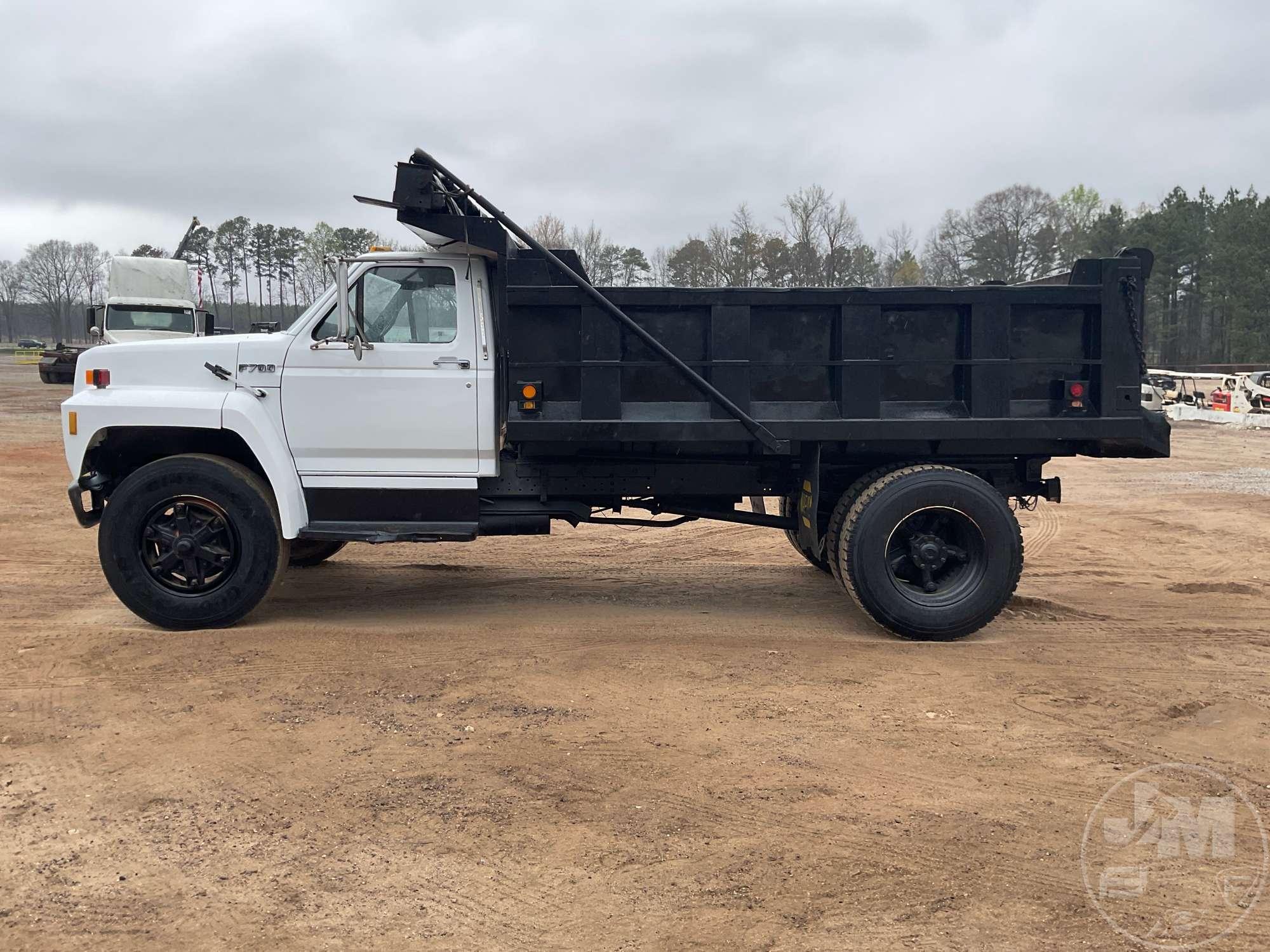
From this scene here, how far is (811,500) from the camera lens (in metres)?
6.77

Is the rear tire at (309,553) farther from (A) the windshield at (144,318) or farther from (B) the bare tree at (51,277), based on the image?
(B) the bare tree at (51,277)

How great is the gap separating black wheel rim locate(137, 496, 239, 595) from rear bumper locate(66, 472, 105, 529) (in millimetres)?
427

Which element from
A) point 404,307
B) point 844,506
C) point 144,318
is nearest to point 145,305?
point 144,318

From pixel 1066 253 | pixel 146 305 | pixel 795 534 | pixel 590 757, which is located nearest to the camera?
pixel 590 757

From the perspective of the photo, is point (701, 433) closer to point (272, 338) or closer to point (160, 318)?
point (272, 338)

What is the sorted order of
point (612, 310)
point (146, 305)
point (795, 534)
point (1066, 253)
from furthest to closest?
point (1066, 253) < point (146, 305) < point (795, 534) < point (612, 310)

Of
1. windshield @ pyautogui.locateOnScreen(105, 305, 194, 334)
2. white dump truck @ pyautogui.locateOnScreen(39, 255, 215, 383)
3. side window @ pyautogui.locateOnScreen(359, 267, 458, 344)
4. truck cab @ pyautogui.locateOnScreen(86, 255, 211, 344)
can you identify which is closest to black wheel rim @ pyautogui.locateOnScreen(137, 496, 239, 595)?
side window @ pyautogui.locateOnScreen(359, 267, 458, 344)

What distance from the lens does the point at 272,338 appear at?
6484 millimetres

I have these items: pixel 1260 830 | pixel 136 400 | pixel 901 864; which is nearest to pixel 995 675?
pixel 1260 830

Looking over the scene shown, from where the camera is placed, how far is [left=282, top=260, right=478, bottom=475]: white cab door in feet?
21.2

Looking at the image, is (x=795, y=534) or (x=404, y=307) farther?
(x=795, y=534)

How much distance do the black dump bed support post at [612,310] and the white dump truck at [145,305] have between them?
1664 centimetres

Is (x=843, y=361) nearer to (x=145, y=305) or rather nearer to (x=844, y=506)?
(x=844, y=506)

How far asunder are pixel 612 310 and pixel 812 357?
1358 millimetres
